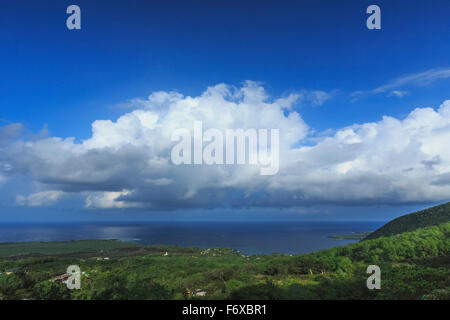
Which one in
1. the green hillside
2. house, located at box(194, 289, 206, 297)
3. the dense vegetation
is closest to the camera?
the dense vegetation

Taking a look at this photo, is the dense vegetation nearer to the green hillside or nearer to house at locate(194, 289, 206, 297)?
house at locate(194, 289, 206, 297)

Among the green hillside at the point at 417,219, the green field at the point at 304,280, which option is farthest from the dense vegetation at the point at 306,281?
the green hillside at the point at 417,219

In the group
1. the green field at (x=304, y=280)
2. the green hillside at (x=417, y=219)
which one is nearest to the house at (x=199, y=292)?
the green field at (x=304, y=280)

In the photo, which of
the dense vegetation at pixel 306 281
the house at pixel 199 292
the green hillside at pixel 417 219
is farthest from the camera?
the green hillside at pixel 417 219

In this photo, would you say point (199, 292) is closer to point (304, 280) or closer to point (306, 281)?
point (306, 281)

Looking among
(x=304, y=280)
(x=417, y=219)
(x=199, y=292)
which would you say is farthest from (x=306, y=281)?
(x=417, y=219)

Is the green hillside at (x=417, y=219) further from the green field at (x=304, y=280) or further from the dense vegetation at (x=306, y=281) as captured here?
the dense vegetation at (x=306, y=281)

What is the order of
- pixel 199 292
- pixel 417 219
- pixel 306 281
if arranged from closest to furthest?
pixel 199 292 → pixel 306 281 → pixel 417 219

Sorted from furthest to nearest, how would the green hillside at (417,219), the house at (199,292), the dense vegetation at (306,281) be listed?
the green hillside at (417,219), the house at (199,292), the dense vegetation at (306,281)

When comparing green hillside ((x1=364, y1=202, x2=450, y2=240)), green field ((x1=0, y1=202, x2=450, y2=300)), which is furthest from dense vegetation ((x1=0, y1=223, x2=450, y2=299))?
green hillside ((x1=364, y1=202, x2=450, y2=240))

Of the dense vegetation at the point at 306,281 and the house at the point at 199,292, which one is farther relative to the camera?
the house at the point at 199,292

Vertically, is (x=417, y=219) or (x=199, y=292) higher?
(x=199, y=292)

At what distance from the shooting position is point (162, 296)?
13016 millimetres
